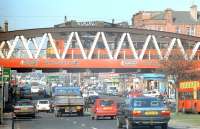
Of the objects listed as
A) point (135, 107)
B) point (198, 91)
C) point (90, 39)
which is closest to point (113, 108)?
point (198, 91)

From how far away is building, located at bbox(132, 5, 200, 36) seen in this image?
502 feet

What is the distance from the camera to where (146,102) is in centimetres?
3009

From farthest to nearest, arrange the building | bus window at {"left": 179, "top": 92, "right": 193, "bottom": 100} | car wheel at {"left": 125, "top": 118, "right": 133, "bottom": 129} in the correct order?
1. the building
2. bus window at {"left": 179, "top": 92, "right": 193, "bottom": 100}
3. car wheel at {"left": 125, "top": 118, "right": 133, "bottom": 129}

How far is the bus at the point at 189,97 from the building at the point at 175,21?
318 feet

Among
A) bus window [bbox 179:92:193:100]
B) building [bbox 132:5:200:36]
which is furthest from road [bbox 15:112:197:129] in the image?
building [bbox 132:5:200:36]

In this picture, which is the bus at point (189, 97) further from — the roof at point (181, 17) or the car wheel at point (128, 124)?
the roof at point (181, 17)

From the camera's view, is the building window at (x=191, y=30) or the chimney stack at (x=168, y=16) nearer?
the chimney stack at (x=168, y=16)

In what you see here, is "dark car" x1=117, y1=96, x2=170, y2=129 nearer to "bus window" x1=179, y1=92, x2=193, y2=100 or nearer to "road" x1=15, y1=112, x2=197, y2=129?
"road" x1=15, y1=112, x2=197, y2=129

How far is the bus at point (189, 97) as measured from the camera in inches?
1941

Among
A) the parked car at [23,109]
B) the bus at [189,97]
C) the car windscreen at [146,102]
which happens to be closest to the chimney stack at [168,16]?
the bus at [189,97]

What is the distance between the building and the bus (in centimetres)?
9708

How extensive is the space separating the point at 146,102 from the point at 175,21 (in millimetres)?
126869

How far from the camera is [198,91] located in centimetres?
4900

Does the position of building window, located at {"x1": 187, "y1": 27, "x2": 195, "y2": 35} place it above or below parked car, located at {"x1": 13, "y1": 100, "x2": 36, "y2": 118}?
above
